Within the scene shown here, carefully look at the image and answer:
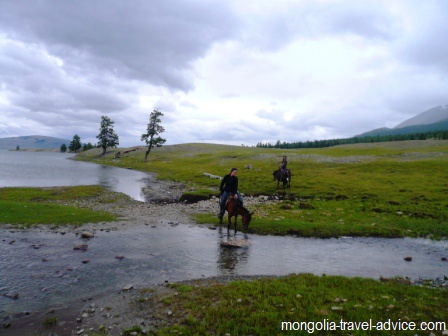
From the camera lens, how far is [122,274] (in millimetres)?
11258

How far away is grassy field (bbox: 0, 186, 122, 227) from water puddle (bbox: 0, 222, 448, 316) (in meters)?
2.77

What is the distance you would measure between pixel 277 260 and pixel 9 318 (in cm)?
1085

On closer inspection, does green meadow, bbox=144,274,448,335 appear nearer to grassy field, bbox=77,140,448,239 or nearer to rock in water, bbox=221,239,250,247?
rock in water, bbox=221,239,250,247

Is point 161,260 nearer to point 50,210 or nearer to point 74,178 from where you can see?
point 50,210

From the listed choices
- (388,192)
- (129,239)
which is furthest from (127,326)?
(388,192)

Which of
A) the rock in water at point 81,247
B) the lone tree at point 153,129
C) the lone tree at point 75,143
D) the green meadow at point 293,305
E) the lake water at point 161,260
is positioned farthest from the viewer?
the lone tree at point 75,143

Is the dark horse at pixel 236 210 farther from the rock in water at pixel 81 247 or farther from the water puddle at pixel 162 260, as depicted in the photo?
the rock in water at pixel 81 247

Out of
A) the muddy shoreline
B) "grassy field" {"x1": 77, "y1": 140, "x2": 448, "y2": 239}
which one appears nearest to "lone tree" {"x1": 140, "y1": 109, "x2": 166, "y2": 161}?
"grassy field" {"x1": 77, "y1": 140, "x2": 448, "y2": 239}

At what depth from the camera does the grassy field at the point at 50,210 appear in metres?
18.9

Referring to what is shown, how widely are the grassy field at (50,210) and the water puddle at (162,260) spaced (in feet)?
9.10

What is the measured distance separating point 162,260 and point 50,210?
47.1ft

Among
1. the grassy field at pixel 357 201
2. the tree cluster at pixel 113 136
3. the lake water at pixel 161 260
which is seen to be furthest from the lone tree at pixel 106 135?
the lake water at pixel 161 260

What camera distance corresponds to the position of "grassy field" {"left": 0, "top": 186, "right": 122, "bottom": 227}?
1892cm

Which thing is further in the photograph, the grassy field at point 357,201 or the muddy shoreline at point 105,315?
the grassy field at point 357,201
